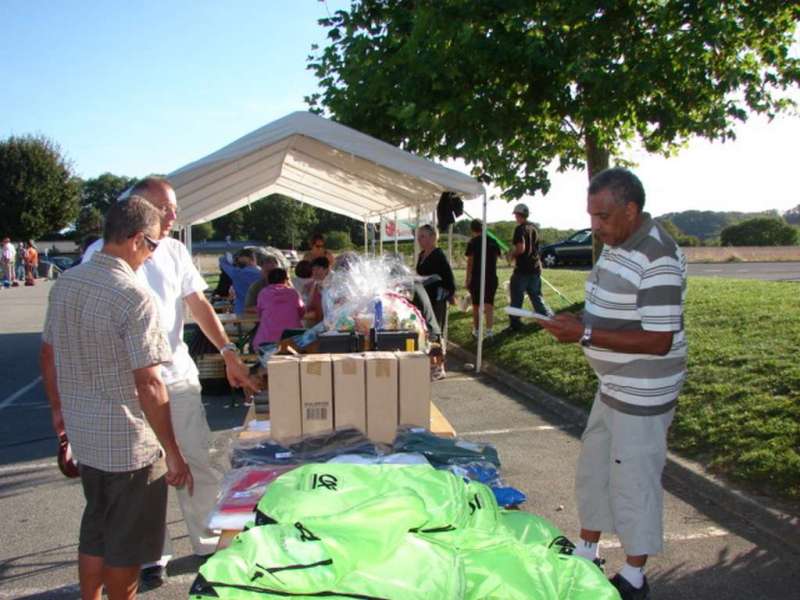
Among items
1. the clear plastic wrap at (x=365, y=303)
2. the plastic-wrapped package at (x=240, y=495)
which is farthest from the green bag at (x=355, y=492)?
the clear plastic wrap at (x=365, y=303)

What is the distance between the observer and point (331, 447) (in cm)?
331

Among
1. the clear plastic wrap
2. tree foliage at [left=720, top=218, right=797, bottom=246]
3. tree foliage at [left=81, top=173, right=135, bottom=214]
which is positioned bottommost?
the clear plastic wrap

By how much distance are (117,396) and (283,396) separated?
3.48 ft

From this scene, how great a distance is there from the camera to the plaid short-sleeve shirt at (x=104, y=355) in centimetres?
244

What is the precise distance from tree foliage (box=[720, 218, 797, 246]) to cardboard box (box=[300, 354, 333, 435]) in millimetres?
42178

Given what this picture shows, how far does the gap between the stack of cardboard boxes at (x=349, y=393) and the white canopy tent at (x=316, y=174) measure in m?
2.66

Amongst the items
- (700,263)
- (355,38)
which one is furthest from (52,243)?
(355,38)

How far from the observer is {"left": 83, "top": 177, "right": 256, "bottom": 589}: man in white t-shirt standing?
3.40 metres

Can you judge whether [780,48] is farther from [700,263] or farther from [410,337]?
[700,263]

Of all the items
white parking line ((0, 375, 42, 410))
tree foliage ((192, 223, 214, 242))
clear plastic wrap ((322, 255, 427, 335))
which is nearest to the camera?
clear plastic wrap ((322, 255, 427, 335))

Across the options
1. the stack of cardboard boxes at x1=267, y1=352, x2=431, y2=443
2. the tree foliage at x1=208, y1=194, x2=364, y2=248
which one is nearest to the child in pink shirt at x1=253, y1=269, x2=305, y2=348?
the stack of cardboard boxes at x1=267, y1=352, x2=431, y2=443

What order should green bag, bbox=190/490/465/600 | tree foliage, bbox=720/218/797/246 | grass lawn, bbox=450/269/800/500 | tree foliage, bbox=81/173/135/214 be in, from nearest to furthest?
green bag, bbox=190/490/465/600
grass lawn, bbox=450/269/800/500
tree foliage, bbox=720/218/797/246
tree foliage, bbox=81/173/135/214

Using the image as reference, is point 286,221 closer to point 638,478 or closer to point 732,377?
point 732,377

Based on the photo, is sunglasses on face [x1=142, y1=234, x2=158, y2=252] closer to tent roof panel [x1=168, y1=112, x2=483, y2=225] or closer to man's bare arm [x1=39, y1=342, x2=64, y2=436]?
man's bare arm [x1=39, y1=342, x2=64, y2=436]
